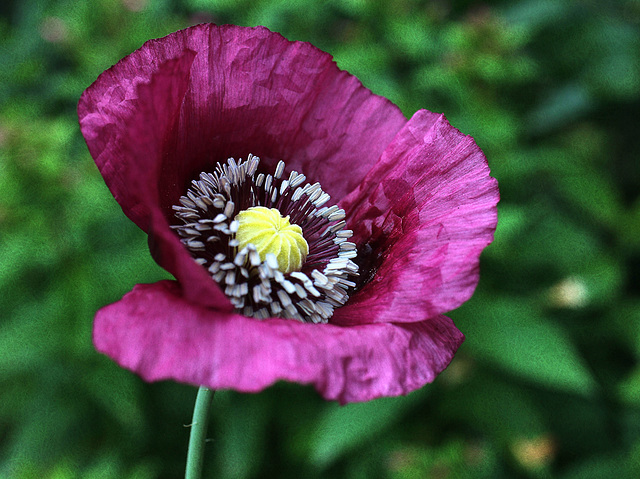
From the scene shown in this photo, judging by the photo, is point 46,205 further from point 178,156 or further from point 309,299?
point 309,299

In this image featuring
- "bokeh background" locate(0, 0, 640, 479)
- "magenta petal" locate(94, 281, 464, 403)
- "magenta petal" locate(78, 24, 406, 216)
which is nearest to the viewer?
"magenta petal" locate(94, 281, 464, 403)

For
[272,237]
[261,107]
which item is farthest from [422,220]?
[261,107]

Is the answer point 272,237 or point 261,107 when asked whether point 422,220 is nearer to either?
point 272,237

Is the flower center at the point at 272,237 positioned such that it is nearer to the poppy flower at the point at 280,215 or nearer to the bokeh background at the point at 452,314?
the poppy flower at the point at 280,215

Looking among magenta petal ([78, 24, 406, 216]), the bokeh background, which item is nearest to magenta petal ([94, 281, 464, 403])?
magenta petal ([78, 24, 406, 216])

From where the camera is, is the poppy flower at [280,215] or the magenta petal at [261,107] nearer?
the poppy flower at [280,215]

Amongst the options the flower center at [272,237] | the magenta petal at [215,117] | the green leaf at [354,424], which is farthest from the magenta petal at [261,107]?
the green leaf at [354,424]

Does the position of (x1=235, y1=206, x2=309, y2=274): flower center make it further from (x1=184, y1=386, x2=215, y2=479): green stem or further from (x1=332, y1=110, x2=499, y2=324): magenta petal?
(x1=184, y1=386, x2=215, y2=479): green stem
